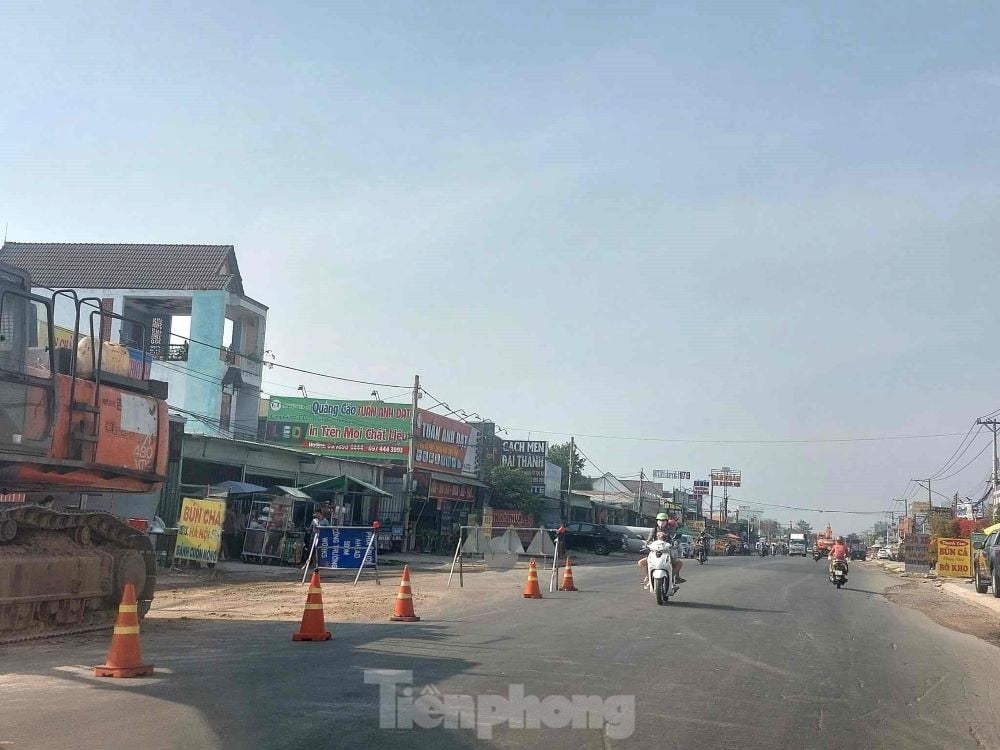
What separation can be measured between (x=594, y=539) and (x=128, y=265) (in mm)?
28812

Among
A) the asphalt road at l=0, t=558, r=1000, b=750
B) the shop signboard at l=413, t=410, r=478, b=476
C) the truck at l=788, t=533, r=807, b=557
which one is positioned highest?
the shop signboard at l=413, t=410, r=478, b=476

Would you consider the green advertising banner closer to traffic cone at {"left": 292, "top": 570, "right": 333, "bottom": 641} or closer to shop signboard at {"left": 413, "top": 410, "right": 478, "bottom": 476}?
shop signboard at {"left": 413, "top": 410, "right": 478, "bottom": 476}

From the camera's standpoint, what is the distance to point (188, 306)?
146 ft

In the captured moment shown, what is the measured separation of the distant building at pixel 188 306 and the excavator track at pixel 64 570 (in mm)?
30604

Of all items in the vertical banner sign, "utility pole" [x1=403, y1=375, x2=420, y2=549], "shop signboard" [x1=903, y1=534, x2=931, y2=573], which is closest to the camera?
the vertical banner sign

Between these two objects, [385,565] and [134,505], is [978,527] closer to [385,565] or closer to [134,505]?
[385,565]

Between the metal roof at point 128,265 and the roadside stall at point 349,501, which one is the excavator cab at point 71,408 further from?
the metal roof at point 128,265

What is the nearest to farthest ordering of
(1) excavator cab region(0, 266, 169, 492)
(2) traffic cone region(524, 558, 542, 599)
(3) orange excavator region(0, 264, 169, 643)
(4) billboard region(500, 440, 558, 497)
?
(1) excavator cab region(0, 266, 169, 492) → (3) orange excavator region(0, 264, 169, 643) → (2) traffic cone region(524, 558, 542, 599) → (4) billboard region(500, 440, 558, 497)

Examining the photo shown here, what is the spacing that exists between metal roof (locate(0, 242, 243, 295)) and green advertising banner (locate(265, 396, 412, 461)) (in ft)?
27.5

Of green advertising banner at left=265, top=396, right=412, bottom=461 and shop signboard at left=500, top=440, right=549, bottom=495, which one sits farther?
shop signboard at left=500, top=440, right=549, bottom=495

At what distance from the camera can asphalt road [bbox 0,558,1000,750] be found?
669 centimetres

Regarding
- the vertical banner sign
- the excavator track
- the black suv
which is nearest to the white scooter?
the vertical banner sign

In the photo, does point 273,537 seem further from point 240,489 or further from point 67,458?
point 67,458

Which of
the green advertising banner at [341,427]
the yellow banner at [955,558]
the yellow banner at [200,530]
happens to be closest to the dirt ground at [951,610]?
the yellow banner at [955,558]
